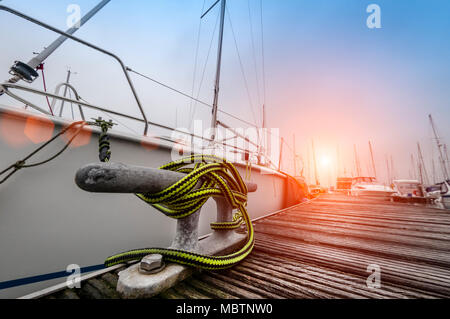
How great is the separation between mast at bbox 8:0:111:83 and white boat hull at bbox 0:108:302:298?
4.24 feet

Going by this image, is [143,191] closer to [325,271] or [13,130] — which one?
[325,271]

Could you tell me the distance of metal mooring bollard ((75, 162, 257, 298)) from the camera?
605 mm

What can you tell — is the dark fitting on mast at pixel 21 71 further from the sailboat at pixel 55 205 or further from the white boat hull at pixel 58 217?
the white boat hull at pixel 58 217

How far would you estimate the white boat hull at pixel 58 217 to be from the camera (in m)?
1.14

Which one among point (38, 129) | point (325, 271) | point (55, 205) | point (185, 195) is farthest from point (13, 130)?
point (325, 271)

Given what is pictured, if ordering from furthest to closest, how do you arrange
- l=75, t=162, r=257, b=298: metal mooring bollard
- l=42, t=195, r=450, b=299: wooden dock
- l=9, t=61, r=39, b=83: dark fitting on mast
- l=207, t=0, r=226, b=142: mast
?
1. l=207, t=0, r=226, b=142: mast
2. l=9, t=61, r=39, b=83: dark fitting on mast
3. l=42, t=195, r=450, b=299: wooden dock
4. l=75, t=162, r=257, b=298: metal mooring bollard

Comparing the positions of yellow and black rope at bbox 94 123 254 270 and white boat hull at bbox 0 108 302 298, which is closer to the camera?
yellow and black rope at bbox 94 123 254 270

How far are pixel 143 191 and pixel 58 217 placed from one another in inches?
42.5

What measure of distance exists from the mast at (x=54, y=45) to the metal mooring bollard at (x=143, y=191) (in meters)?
2.26

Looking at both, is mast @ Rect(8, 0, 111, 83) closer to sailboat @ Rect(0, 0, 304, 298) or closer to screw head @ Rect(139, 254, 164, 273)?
sailboat @ Rect(0, 0, 304, 298)

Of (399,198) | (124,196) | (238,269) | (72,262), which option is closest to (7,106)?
(124,196)

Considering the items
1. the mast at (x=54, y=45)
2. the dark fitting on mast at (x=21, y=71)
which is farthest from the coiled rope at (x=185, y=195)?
the mast at (x=54, y=45)
